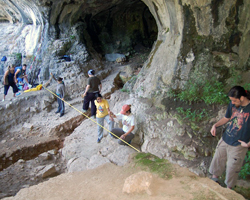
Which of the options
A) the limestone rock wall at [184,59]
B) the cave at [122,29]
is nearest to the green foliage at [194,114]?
the limestone rock wall at [184,59]

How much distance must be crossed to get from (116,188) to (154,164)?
87 centimetres

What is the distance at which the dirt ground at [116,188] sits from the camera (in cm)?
234

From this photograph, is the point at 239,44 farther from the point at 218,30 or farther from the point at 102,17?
the point at 102,17

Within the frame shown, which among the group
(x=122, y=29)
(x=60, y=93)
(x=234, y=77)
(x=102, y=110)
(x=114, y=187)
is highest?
(x=122, y=29)

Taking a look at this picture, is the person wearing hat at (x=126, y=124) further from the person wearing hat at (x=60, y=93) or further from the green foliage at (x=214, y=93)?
the person wearing hat at (x=60, y=93)

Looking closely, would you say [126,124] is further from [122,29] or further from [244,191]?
[122,29]

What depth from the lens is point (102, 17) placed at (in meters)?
12.9

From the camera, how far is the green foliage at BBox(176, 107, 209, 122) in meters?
4.50

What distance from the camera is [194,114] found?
4.54m

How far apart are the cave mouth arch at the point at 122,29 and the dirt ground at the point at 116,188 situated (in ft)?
32.6

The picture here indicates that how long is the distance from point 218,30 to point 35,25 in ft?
32.6

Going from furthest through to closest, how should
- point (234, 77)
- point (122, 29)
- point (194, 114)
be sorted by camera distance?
point (122, 29), point (234, 77), point (194, 114)

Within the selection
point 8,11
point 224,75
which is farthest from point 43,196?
point 8,11

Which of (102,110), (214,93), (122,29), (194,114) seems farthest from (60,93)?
(122,29)
